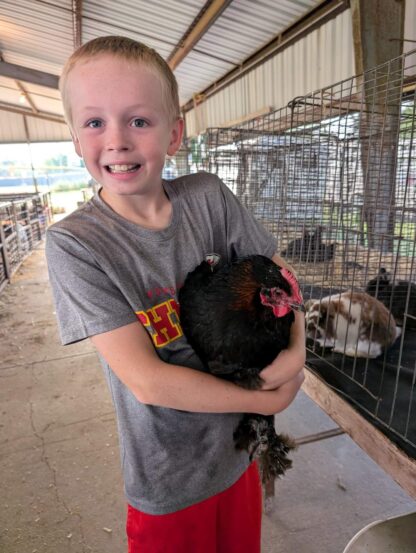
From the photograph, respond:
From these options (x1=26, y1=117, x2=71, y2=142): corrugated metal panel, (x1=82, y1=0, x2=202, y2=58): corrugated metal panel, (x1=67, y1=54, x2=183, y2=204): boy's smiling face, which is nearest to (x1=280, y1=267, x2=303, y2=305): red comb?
(x1=67, y1=54, x2=183, y2=204): boy's smiling face

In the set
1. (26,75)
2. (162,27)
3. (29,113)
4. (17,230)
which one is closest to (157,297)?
(162,27)

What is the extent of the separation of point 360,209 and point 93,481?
2.53 meters

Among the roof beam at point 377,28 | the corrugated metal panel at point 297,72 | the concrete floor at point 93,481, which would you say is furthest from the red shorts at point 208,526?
the corrugated metal panel at point 297,72

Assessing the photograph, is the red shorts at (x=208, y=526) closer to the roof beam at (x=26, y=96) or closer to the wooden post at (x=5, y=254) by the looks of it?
the wooden post at (x=5, y=254)

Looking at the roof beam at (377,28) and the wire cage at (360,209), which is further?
the roof beam at (377,28)

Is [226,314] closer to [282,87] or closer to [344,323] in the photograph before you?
[344,323]

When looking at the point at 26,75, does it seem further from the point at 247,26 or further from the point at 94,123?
the point at 94,123

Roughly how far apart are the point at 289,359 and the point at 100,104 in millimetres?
857

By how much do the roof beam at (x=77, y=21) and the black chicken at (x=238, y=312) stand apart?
7201mm

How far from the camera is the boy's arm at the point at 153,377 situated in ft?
2.98

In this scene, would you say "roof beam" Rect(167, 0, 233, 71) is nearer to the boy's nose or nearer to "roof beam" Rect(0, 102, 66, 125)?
the boy's nose

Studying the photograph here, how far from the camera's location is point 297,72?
6.75 m

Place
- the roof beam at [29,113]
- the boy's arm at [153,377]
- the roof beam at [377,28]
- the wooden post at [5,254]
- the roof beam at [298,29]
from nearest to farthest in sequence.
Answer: the boy's arm at [153,377] < the roof beam at [377,28] < the roof beam at [298,29] < the wooden post at [5,254] < the roof beam at [29,113]

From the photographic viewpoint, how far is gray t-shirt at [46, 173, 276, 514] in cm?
93
